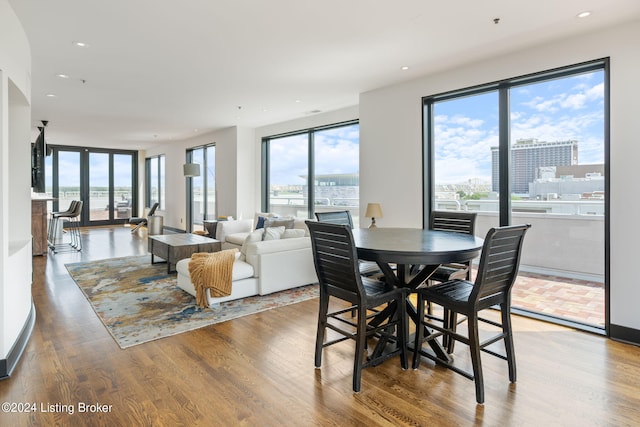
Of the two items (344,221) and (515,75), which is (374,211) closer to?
(344,221)

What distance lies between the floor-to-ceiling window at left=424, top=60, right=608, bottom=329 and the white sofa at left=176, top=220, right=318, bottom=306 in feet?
7.11

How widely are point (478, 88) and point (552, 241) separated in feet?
5.99

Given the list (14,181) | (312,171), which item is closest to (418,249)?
(14,181)

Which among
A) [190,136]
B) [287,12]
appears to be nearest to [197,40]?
[287,12]

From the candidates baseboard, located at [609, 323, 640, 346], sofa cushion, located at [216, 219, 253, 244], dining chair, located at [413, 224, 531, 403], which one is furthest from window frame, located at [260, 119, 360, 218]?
baseboard, located at [609, 323, 640, 346]

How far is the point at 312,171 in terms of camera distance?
704 cm

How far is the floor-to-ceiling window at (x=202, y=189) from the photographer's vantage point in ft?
30.2

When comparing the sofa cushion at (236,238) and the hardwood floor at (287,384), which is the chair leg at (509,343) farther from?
the sofa cushion at (236,238)

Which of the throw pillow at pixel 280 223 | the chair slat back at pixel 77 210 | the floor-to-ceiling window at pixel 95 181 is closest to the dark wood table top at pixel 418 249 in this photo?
the throw pillow at pixel 280 223

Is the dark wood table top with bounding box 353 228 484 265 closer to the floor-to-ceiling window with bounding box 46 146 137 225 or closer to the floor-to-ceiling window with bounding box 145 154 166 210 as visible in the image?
the floor-to-ceiling window with bounding box 145 154 166 210

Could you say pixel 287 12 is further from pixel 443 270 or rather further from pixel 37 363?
pixel 37 363

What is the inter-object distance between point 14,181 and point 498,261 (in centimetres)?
404

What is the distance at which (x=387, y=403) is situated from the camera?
2.14 m

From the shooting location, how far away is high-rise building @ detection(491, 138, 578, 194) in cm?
347
